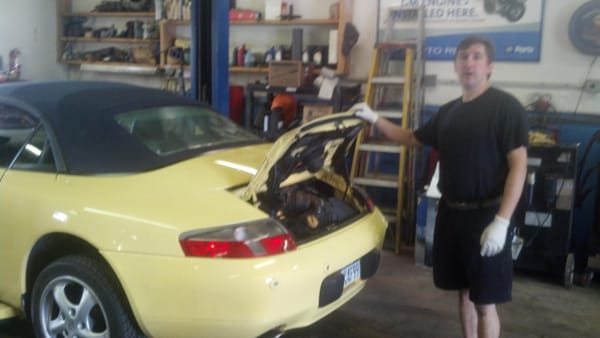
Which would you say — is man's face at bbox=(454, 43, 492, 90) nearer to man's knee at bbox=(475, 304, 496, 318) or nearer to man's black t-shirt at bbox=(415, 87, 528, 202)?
man's black t-shirt at bbox=(415, 87, 528, 202)

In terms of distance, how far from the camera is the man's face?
2.58m

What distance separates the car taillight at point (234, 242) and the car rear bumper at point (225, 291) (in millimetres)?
26

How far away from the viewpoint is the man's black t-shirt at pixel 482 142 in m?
2.49

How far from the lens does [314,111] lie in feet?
18.4

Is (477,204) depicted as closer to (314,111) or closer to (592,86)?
(592,86)

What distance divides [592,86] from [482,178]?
268cm

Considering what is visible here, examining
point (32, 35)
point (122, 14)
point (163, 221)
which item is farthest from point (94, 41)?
point (163, 221)

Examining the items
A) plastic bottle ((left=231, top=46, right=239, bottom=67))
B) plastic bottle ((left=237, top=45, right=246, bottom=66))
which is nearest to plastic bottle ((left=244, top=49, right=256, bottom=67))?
plastic bottle ((left=237, top=45, right=246, bottom=66))

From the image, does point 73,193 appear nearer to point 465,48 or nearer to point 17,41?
point 465,48

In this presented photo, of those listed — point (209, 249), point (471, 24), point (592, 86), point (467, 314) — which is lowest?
point (467, 314)

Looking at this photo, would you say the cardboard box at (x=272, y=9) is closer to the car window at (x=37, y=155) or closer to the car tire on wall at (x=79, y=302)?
the car window at (x=37, y=155)

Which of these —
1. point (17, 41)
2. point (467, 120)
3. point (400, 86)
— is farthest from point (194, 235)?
point (17, 41)

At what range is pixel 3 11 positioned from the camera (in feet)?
24.7

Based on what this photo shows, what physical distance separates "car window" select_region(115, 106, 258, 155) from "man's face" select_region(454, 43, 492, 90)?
4.07ft
